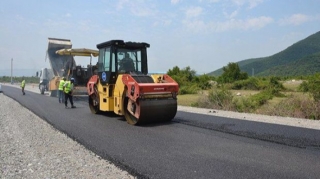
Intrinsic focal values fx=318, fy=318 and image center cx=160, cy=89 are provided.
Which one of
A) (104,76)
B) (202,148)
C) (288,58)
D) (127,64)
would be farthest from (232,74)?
(288,58)

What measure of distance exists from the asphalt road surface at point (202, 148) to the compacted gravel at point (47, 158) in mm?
253

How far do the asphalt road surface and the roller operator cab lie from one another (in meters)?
0.39

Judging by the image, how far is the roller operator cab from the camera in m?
8.48

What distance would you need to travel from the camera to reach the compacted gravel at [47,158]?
180 inches

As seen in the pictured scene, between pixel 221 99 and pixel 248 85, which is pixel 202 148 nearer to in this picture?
pixel 221 99

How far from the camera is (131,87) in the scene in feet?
28.1

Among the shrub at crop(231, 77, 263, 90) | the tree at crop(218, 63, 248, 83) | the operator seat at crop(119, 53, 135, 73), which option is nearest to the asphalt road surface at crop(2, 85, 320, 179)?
the operator seat at crop(119, 53, 135, 73)

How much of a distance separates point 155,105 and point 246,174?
4385 mm

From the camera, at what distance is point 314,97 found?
1280cm

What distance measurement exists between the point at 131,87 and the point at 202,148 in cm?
325

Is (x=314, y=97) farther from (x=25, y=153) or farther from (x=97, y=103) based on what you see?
(x=25, y=153)

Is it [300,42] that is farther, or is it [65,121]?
[300,42]

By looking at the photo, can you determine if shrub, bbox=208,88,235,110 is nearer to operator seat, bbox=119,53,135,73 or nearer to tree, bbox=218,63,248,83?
operator seat, bbox=119,53,135,73

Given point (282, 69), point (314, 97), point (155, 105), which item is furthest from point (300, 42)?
point (155, 105)
